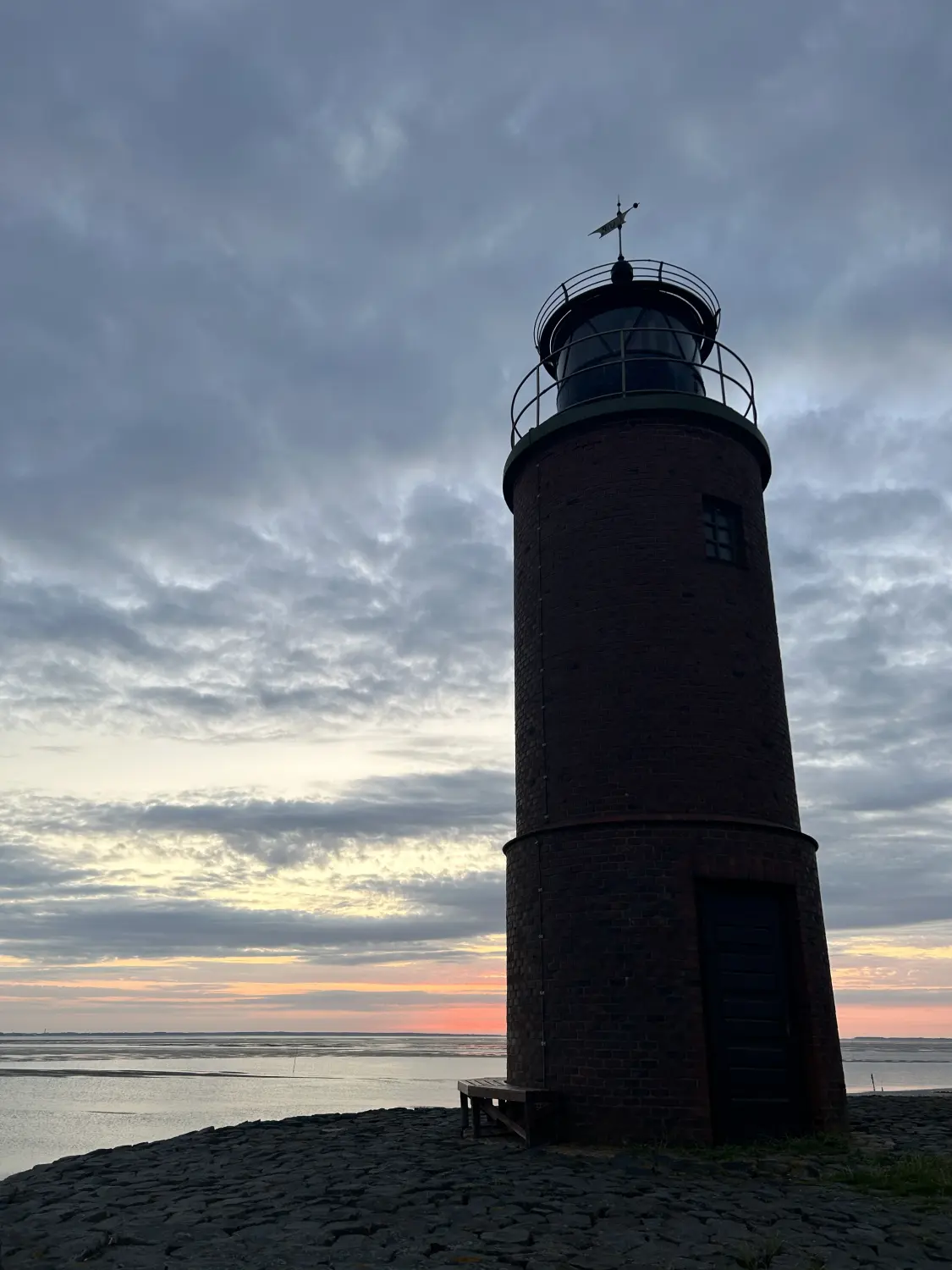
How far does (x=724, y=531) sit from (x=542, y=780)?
407cm

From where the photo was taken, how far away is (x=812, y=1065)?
418 inches

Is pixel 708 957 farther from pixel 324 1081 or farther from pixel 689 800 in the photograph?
pixel 324 1081

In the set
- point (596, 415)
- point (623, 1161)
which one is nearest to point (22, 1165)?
point (623, 1161)

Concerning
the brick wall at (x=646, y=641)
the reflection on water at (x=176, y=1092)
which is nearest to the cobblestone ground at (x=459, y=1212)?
the brick wall at (x=646, y=641)

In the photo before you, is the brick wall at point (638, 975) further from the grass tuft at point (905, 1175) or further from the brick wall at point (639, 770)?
the grass tuft at point (905, 1175)

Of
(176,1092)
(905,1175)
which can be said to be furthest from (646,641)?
(176,1092)

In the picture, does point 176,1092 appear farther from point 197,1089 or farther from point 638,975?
point 638,975

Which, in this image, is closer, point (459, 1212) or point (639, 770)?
point (459, 1212)

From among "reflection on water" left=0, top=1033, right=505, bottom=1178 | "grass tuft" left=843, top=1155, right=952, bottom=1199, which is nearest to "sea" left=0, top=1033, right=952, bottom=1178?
"reflection on water" left=0, top=1033, right=505, bottom=1178

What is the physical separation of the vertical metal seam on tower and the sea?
34.5 feet

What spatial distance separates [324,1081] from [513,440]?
3199 cm

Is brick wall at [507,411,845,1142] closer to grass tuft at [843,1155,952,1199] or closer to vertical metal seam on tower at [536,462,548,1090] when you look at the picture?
vertical metal seam on tower at [536,462,548,1090]

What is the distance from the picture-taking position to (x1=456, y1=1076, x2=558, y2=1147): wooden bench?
33.3ft

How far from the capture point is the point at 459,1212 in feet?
24.2
